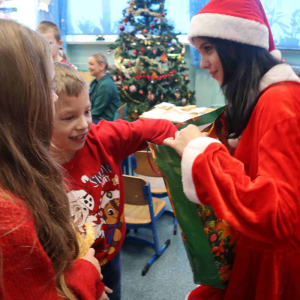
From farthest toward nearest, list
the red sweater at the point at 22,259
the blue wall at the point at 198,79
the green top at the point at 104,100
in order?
the blue wall at the point at 198,79 → the green top at the point at 104,100 → the red sweater at the point at 22,259

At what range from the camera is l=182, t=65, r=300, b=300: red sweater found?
0.68 meters

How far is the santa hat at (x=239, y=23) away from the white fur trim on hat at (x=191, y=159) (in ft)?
1.42

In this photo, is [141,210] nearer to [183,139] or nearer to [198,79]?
[183,139]

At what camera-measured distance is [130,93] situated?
15.0ft

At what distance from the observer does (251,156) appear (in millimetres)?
851

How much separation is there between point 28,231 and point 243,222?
1.72ft

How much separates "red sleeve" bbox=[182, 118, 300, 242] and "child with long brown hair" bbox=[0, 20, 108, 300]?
397 mm

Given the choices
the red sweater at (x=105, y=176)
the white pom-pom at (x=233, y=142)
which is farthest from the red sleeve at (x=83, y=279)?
the white pom-pom at (x=233, y=142)

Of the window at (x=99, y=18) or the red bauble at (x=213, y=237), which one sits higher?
the window at (x=99, y=18)

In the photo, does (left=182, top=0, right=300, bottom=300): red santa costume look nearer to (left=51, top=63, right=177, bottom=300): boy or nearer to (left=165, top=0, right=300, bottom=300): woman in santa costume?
(left=165, top=0, right=300, bottom=300): woman in santa costume

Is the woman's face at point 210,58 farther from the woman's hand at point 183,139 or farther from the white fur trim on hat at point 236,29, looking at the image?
the woman's hand at point 183,139

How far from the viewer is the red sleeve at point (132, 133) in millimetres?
1020

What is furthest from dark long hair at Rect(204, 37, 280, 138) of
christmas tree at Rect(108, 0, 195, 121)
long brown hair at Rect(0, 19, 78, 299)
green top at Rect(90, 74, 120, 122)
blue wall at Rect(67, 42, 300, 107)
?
blue wall at Rect(67, 42, 300, 107)

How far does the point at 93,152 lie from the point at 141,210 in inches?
54.3
